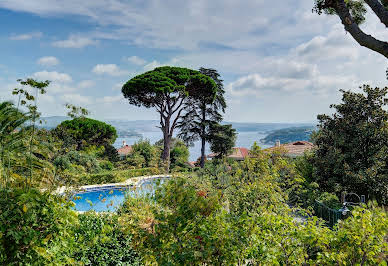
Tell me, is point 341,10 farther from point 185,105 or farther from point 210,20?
point 185,105

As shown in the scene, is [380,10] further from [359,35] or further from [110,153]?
[110,153]

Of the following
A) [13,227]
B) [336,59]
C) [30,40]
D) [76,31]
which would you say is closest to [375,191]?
[336,59]

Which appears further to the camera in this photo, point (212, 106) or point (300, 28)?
point (212, 106)

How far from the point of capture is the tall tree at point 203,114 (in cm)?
2028

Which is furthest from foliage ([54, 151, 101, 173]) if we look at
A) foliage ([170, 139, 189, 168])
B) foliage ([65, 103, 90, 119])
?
foliage ([65, 103, 90, 119])

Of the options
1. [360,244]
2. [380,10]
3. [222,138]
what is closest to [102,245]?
[360,244]

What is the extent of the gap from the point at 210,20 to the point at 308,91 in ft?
27.8

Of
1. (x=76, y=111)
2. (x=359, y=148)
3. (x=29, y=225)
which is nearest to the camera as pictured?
(x=29, y=225)

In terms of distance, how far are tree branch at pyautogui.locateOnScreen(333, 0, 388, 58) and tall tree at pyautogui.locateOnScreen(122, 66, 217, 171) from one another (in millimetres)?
15050

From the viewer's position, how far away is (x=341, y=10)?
373cm

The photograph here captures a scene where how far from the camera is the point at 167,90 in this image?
60.6 feet

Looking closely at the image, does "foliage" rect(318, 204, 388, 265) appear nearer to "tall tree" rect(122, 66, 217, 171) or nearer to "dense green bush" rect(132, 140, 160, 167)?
"tall tree" rect(122, 66, 217, 171)

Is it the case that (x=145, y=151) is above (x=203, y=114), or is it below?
below

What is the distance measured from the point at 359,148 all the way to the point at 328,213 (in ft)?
8.13
